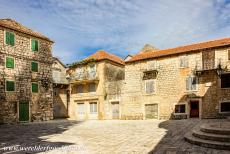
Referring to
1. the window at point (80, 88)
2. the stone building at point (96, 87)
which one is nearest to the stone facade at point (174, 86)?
the stone building at point (96, 87)

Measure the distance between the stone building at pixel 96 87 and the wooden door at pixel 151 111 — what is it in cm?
392

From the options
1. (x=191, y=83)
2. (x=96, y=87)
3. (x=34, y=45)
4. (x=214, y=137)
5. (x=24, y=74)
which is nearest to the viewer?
(x=214, y=137)

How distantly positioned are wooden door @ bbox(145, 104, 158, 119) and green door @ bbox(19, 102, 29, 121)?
12985 millimetres

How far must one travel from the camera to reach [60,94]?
34.7 m

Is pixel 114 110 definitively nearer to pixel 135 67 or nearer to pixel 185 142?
pixel 135 67

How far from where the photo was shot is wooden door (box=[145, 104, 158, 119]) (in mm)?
25578

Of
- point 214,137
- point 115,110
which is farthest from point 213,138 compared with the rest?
point 115,110

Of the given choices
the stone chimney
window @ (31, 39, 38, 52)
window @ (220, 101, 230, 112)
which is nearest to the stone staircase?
window @ (220, 101, 230, 112)

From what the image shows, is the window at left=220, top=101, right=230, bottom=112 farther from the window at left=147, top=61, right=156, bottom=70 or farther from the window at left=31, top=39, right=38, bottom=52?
the window at left=31, top=39, right=38, bottom=52

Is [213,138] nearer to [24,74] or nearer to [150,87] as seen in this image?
[150,87]

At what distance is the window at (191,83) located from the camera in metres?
23.3

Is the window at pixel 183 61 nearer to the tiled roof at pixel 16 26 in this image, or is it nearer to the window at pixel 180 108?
the window at pixel 180 108

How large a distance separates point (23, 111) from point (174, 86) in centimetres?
1610

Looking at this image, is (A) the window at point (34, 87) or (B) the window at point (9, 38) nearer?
(B) the window at point (9, 38)
